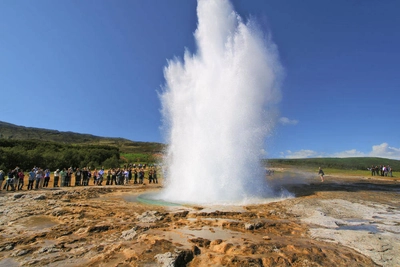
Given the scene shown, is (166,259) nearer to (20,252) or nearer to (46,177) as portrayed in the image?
(20,252)

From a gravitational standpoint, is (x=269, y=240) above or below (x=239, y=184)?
below

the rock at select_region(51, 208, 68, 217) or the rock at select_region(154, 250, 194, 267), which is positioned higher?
the rock at select_region(51, 208, 68, 217)

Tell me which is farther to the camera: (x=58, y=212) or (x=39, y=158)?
(x=39, y=158)

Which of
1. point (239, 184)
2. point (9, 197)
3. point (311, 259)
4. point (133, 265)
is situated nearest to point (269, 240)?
point (311, 259)

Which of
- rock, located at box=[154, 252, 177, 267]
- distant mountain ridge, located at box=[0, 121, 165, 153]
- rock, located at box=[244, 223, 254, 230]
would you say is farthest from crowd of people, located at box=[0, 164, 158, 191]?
distant mountain ridge, located at box=[0, 121, 165, 153]

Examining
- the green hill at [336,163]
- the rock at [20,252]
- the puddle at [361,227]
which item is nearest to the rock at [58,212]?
the rock at [20,252]

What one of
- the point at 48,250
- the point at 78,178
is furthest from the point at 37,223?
the point at 78,178

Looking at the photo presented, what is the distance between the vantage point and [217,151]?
13.0 meters

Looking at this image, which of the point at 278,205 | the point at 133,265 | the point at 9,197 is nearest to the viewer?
the point at 133,265

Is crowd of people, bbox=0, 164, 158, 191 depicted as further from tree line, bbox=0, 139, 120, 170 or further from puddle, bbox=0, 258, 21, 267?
puddle, bbox=0, 258, 21, 267

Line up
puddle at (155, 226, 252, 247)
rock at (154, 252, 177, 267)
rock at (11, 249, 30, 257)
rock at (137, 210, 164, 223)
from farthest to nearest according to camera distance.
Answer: rock at (137, 210, 164, 223) < puddle at (155, 226, 252, 247) < rock at (11, 249, 30, 257) < rock at (154, 252, 177, 267)

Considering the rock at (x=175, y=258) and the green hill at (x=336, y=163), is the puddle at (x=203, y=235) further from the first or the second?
the green hill at (x=336, y=163)

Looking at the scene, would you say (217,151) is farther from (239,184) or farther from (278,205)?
(278,205)

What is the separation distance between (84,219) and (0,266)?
3.05 metres
